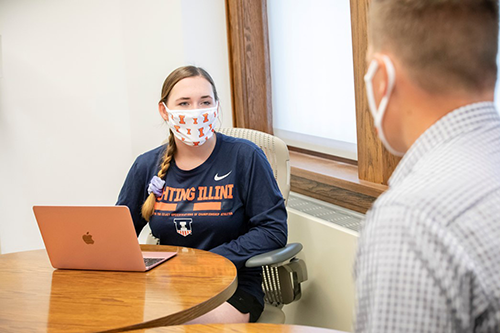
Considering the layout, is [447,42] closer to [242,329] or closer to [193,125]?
[242,329]

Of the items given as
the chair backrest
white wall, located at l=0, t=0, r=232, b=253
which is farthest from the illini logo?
white wall, located at l=0, t=0, r=232, b=253

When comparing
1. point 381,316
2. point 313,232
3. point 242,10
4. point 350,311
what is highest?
point 242,10

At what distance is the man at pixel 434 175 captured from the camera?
27.4 inches

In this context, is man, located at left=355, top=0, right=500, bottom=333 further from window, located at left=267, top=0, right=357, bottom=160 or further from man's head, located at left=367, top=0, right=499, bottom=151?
window, located at left=267, top=0, right=357, bottom=160

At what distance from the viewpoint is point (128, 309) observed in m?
1.45

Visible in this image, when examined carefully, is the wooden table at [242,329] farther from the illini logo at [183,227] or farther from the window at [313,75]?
the window at [313,75]

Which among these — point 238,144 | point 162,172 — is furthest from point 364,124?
point 162,172

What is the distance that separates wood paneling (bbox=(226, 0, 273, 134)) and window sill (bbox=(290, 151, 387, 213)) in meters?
0.44

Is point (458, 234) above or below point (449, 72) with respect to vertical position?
below

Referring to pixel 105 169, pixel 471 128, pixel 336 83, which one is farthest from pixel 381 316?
pixel 105 169

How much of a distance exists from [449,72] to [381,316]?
32cm

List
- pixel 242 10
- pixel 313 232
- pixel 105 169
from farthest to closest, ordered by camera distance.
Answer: pixel 105 169 < pixel 242 10 < pixel 313 232

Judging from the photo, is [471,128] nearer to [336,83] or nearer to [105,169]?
[336,83]

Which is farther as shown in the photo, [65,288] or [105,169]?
[105,169]
